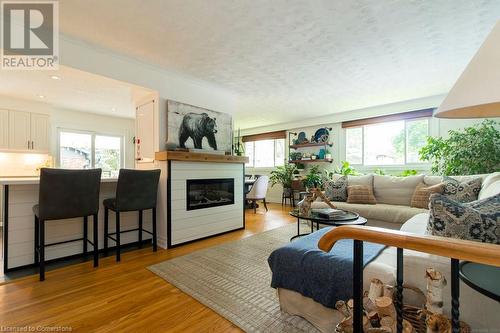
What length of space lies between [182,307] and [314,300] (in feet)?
3.23

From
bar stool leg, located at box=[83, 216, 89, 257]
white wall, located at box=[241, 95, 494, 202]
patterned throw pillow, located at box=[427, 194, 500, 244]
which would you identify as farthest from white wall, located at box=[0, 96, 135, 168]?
patterned throw pillow, located at box=[427, 194, 500, 244]

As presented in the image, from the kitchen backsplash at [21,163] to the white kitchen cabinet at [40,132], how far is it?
0.26m

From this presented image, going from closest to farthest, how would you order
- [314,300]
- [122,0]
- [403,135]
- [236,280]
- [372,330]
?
1. [372,330]
2. [314,300]
3. [122,0]
4. [236,280]
5. [403,135]

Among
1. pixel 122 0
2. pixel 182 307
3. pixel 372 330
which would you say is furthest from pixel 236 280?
pixel 122 0

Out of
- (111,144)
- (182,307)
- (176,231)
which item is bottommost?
(182,307)

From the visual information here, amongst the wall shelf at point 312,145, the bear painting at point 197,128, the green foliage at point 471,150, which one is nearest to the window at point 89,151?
the bear painting at point 197,128

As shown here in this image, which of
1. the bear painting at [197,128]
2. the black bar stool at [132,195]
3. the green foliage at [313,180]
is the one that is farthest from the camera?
the green foliage at [313,180]

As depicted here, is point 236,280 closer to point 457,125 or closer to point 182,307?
point 182,307

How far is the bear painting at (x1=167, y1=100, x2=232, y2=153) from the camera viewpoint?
331cm

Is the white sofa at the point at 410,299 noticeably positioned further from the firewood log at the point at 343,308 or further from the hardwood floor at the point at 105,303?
the hardwood floor at the point at 105,303

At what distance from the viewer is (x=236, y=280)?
7.15ft

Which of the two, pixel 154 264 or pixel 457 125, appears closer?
pixel 154 264

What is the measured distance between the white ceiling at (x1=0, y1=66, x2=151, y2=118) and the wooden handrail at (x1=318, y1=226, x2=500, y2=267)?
309 centimetres

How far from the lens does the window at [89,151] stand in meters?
5.38
